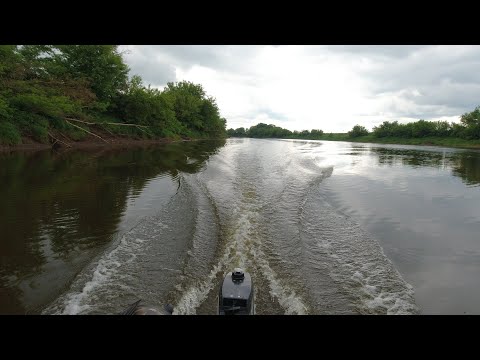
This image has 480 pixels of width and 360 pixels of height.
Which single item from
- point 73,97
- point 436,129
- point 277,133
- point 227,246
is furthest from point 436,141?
Result: point 277,133

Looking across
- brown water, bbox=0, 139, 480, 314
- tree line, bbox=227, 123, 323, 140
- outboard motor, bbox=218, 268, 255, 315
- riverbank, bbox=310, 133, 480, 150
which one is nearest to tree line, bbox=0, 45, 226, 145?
brown water, bbox=0, 139, 480, 314

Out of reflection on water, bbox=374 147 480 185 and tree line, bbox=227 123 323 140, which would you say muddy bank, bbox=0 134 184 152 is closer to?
reflection on water, bbox=374 147 480 185

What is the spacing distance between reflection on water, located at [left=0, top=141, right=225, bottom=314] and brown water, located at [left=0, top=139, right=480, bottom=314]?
0.04m

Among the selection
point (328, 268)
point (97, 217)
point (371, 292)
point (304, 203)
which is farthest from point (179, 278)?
point (304, 203)

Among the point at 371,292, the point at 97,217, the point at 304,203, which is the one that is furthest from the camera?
the point at 304,203

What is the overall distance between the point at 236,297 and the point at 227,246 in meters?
3.17

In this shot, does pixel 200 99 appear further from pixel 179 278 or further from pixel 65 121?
pixel 179 278

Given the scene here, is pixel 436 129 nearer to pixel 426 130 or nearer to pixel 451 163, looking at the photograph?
pixel 426 130

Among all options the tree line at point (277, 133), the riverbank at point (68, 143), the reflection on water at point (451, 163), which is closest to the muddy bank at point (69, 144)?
the riverbank at point (68, 143)

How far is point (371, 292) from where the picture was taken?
561 cm

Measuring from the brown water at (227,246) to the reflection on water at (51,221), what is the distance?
35mm
